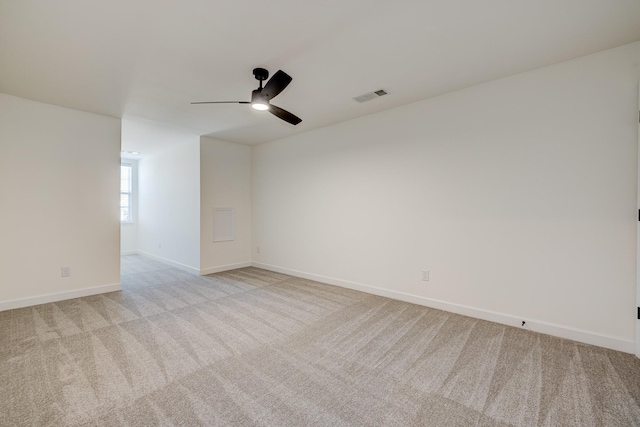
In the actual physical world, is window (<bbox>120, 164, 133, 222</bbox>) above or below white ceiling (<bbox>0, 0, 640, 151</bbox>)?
below

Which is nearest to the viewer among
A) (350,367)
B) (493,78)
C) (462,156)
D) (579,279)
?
(350,367)

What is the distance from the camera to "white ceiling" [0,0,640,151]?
74.5 inches

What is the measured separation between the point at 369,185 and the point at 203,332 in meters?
2.78

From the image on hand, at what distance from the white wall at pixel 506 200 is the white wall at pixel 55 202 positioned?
11.0 feet

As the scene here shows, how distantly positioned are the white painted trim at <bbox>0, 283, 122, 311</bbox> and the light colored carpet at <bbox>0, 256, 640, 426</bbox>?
26 centimetres

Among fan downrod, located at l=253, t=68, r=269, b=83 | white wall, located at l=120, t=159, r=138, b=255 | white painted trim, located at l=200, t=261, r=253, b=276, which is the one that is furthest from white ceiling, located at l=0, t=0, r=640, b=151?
white wall, located at l=120, t=159, r=138, b=255

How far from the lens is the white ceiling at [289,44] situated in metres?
1.89

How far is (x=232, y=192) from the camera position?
5.48m

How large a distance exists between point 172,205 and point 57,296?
2.54 metres

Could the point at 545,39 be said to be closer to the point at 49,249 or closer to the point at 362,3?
the point at 362,3

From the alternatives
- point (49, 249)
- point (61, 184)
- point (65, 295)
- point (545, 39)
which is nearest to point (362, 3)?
point (545, 39)

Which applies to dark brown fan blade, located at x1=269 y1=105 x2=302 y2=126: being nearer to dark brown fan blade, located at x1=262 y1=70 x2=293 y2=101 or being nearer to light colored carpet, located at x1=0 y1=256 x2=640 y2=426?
dark brown fan blade, located at x1=262 y1=70 x2=293 y2=101

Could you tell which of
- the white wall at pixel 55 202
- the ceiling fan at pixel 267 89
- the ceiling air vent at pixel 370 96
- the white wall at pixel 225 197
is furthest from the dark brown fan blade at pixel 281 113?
the white wall at pixel 55 202

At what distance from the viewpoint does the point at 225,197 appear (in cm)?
536
